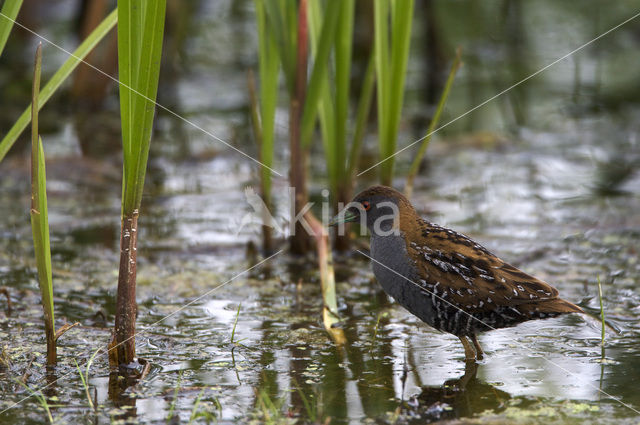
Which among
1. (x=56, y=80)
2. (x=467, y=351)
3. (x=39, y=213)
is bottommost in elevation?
(x=467, y=351)

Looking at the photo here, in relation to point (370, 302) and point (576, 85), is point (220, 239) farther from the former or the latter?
point (576, 85)

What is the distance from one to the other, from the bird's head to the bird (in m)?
0.02

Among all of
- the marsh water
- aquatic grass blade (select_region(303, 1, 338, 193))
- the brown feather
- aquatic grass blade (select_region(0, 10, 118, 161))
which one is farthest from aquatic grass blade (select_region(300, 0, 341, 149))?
aquatic grass blade (select_region(0, 10, 118, 161))

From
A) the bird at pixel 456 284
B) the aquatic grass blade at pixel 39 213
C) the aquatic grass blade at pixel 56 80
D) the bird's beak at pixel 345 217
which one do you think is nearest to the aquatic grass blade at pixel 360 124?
the bird's beak at pixel 345 217

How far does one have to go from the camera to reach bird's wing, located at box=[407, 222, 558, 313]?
3.74 m

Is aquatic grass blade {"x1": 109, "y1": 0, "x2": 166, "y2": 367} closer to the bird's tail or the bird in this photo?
the bird

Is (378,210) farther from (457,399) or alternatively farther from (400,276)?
(457,399)

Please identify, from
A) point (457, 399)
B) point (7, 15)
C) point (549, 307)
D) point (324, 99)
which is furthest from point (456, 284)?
point (7, 15)

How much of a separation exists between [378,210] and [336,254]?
124 cm

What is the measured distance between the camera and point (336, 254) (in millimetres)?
5438

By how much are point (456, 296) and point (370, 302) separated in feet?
3.18

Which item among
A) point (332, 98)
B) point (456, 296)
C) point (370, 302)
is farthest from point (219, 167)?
point (456, 296)

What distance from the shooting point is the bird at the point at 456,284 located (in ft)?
12.3

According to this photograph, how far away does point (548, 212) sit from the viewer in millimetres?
6180
